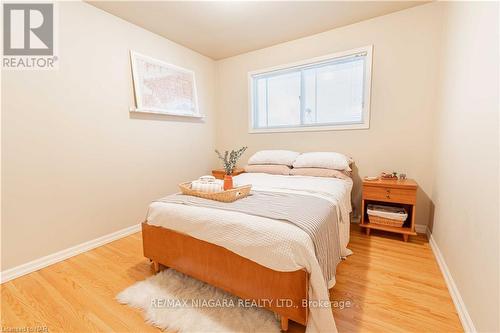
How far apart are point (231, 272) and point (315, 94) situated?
261cm

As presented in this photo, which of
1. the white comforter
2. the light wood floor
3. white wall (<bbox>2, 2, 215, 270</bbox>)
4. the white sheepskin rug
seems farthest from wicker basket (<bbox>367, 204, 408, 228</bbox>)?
white wall (<bbox>2, 2, 215, 270</bbox>)

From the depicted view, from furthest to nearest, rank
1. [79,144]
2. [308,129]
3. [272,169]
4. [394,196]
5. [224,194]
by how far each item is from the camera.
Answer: [308,129] < [272,169] < [394,196] < [79,144] < [224,194]

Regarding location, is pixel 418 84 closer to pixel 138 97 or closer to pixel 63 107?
pixel 138 97

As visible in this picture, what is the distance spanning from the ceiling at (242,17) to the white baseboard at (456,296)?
8.13 feet

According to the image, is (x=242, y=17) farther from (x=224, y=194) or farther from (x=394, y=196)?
(x=394, y=196)

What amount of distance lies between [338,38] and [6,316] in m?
3.91

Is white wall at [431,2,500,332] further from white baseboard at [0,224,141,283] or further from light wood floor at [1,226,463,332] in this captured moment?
white baseboard at [0,224,141,283]

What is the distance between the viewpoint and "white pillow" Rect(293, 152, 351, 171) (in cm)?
253

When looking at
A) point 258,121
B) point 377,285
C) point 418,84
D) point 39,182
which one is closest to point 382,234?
point 377,285

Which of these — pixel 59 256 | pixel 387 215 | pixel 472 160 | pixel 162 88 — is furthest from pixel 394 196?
pixel 59 256

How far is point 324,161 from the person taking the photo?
2598mm

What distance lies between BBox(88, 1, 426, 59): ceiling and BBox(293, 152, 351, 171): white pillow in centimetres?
156

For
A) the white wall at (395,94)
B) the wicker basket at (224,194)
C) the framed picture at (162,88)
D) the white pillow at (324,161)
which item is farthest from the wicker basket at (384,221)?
the framed picture at (162,88)

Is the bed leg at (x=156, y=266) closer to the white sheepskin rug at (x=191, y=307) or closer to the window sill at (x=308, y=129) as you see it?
the white sheepskin rug at (x=191, y=307)
